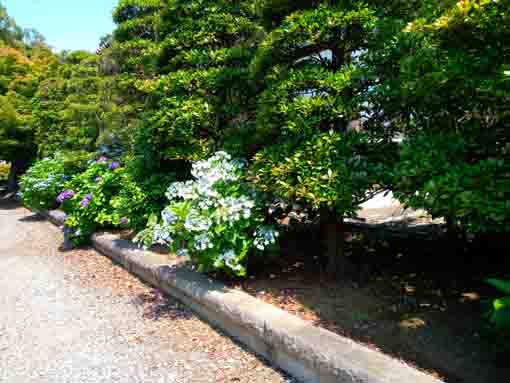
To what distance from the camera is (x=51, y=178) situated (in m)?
9.05

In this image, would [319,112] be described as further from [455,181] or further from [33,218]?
[33,218]

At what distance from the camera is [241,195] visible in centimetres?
404

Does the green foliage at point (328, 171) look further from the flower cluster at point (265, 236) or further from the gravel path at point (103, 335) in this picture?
the gravel path at point (103, 335)

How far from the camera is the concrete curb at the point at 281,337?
7.63 ft

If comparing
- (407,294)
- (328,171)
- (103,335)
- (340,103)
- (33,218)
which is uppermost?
(340,103)

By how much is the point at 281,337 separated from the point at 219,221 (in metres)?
1.26

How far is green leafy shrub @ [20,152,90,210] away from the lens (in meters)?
8.95

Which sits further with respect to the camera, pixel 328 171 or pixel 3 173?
pixel 3 173

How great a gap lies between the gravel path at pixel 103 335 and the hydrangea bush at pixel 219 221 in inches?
24.8

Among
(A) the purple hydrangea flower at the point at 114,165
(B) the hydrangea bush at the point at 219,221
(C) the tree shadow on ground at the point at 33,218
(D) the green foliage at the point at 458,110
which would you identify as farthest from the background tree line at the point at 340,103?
(C) the tree shadow on ground at the point at 33,218

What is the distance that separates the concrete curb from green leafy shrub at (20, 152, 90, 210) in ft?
16.1

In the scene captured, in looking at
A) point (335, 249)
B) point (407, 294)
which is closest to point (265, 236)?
point (335, 249)

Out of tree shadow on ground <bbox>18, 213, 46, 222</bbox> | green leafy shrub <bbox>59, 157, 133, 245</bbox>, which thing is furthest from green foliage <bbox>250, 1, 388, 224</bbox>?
tree shadow on ground <bbox>18, 213, 46, 222</bbox>

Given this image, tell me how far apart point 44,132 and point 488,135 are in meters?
11.6
